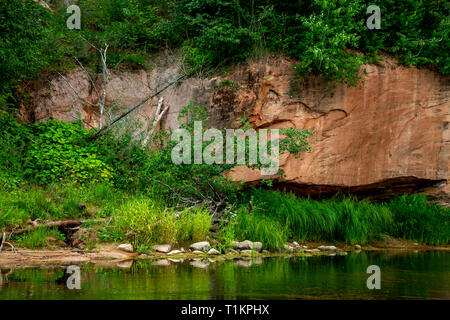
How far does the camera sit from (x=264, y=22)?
34.9 ft

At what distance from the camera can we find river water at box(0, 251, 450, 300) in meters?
3.66

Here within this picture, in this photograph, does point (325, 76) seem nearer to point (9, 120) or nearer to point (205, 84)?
point (205, 84)

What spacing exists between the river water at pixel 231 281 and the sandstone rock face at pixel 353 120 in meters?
4.18

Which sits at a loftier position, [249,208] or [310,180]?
[310,180]

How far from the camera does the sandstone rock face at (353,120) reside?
33.0ft

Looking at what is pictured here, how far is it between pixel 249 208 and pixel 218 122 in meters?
2.61

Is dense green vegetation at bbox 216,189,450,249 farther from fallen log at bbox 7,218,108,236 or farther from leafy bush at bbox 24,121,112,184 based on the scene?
leafy bush at bbox 24,121,112,184

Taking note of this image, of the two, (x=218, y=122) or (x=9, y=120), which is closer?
(x=9, y=120)

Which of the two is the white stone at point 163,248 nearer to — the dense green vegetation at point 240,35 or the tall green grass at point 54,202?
the tall green grass at point 54,202

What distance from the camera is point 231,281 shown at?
438 cm

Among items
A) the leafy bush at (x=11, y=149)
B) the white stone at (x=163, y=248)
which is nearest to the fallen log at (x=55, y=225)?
the white stone at (x=163, y=248)

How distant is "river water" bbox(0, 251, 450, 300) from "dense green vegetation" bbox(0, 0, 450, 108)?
5.14m
